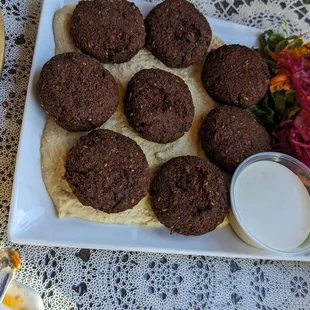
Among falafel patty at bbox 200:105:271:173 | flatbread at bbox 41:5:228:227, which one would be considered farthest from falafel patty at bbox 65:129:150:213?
falafel patty at bbox 200:105:271:173

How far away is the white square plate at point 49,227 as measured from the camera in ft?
4.88

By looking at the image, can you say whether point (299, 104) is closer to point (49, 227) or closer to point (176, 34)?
point (176, 34)

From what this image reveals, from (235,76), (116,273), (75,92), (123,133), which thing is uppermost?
(235,76)

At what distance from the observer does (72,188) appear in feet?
5.03

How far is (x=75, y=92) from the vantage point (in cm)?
157

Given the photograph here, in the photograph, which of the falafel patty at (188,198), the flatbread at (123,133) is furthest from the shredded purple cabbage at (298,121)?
the falafel patty at (188,198)

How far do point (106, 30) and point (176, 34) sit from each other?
0.93ft

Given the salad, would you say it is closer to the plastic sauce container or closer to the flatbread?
the plastic sauce container

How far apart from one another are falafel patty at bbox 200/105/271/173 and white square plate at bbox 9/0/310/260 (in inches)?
10.4

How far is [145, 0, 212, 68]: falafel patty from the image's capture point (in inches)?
71.1

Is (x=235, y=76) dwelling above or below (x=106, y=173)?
above

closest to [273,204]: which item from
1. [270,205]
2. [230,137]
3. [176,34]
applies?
[270,205]

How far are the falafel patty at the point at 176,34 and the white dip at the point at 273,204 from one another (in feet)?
1.64

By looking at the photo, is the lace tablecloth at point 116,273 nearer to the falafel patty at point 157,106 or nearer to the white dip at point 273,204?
the white dip at point 273,204
